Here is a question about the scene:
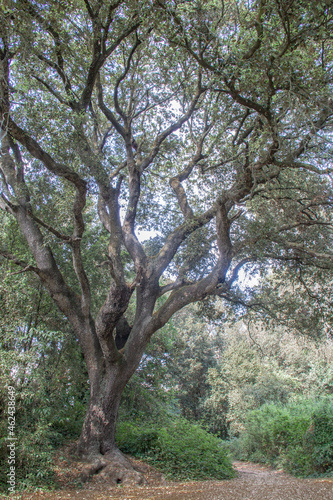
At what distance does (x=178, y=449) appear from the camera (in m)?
6.97

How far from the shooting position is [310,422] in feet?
26.7

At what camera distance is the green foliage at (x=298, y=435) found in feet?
25.0

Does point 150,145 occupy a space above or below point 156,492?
above

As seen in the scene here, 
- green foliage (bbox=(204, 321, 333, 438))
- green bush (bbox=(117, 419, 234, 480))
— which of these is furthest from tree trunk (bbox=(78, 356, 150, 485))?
green foliage (bbox=(204, 321, 333, 438))

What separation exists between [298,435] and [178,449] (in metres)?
3.75

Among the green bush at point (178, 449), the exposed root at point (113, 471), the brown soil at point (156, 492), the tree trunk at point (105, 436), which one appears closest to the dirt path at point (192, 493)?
the brown soil at point (156, 492)

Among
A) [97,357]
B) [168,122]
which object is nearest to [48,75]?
Result: [168,122]

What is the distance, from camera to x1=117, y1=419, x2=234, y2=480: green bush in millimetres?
6641

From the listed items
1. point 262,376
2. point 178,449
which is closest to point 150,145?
point 178,449

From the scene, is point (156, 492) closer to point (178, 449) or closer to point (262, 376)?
point (178, 449)

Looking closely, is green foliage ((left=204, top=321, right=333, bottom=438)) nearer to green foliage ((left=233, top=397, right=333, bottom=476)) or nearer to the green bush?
green foliage ((left=233, top=397, right=333, bottom=476))

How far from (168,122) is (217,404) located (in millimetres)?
14991

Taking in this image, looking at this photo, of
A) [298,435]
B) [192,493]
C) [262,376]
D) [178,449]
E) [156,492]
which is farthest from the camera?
[262,376]

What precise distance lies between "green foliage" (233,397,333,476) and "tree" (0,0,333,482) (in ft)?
11.5
